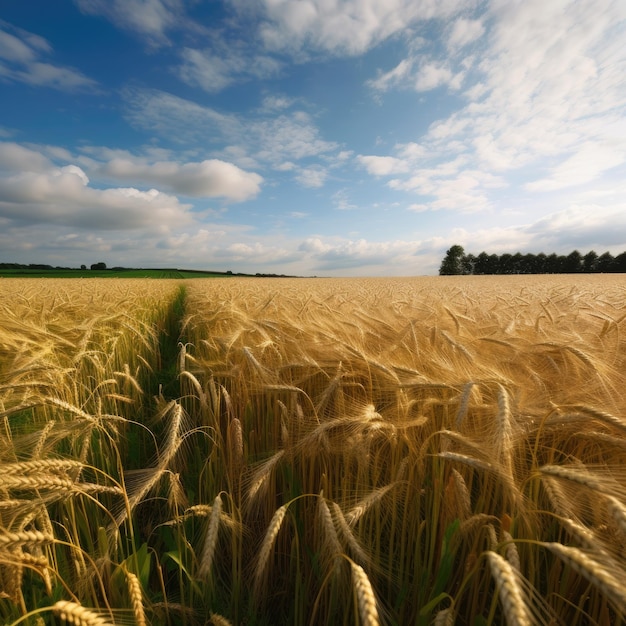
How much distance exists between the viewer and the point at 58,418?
7.65 ft

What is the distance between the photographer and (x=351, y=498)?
4.99 ft

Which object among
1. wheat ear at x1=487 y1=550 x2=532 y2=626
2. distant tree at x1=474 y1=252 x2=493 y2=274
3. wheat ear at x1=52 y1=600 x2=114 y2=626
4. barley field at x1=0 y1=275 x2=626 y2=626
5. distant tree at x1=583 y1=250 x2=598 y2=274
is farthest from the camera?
distant tree at x1=474 y1=252 x2=493 y2=274

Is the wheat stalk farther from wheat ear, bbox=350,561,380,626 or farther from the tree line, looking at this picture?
the tree line

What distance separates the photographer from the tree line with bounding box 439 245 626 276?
56.9m

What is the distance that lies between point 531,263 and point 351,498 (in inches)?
2990

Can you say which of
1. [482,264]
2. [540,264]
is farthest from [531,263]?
[482,264]

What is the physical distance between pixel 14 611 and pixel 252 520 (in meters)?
0.92

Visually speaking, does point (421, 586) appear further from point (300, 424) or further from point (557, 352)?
point (557, 352)

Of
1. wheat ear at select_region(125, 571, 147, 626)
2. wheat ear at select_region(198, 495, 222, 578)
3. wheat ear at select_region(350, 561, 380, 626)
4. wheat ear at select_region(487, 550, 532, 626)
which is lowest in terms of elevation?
wheat ear at select_region(198, 495, 222, 578)

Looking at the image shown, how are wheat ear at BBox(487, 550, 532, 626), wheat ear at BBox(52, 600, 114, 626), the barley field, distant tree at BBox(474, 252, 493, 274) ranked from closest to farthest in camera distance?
1. wheat ear at BBox(487, 550, 532, 626)
2. wheat ear at BBox(52, 600, 114, 626)
3. the barley field
4. distant tree at BBox(474, 252, 493, 274)

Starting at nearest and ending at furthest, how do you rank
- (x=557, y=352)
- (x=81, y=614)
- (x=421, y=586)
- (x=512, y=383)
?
(x=81, y=614)
(x=421, y=586)
(x=512, y=383)
(x=557, y=352)

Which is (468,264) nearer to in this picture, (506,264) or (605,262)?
(506,264)

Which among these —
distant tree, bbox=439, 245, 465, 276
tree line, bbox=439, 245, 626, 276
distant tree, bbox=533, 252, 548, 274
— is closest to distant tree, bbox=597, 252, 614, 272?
tree line, bbox=439, 245, 626, 276

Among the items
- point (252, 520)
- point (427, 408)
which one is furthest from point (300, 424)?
point (427, 408)
